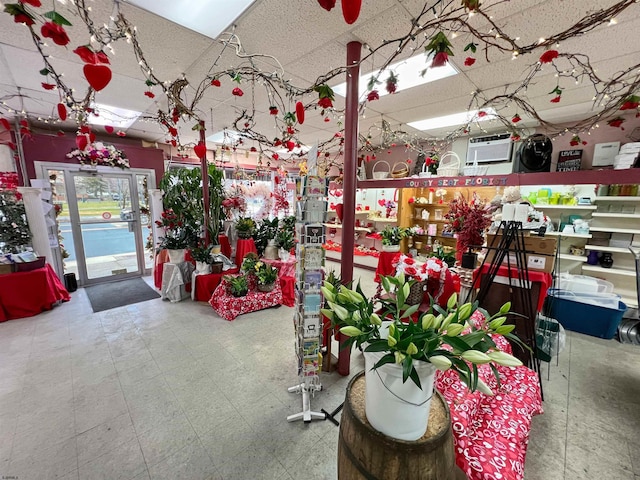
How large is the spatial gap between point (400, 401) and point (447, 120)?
427 cm

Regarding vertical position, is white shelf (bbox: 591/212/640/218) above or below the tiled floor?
above

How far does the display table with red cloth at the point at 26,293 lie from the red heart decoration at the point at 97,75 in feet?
12.7

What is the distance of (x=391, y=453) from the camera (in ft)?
2.58

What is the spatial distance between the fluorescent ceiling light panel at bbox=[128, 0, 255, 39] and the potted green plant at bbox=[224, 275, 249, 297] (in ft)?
8.96

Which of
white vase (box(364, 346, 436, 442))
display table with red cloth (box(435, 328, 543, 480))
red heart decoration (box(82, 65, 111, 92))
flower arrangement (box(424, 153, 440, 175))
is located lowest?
display table with red cloth (box(435, 328, 543, 480))

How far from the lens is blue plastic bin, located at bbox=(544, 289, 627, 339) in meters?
2.98

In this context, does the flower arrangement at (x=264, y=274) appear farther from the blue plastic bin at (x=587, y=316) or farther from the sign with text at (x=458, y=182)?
the blue plastic bin at (x=587, y=316)

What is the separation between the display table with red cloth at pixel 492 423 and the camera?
113 centimetres

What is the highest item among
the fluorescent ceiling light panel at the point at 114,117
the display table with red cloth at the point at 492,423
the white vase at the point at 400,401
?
the fluorescent ceiling light panel at the point at 114,117

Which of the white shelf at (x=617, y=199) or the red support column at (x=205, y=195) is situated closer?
the white shelf at (x=617, y=199)

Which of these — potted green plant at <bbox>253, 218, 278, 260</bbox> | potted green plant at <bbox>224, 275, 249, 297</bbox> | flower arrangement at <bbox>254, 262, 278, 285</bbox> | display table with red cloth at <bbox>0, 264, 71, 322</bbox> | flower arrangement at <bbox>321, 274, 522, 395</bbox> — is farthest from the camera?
potted green plant at <bbox>253, 218, 278, 260</bbox>

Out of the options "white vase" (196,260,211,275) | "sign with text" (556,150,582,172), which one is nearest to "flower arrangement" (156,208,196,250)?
"white vase" (196,260,211,275)

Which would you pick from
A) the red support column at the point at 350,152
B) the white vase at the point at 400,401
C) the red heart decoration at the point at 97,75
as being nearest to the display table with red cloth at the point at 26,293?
the red heart decoration at the point at 97,75

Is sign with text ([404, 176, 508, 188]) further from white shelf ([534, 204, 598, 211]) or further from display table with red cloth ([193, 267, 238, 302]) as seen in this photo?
display table with red cloth ([193, 267, 238, 302])
